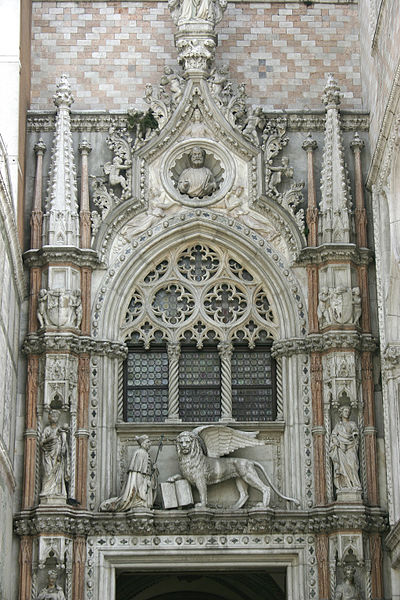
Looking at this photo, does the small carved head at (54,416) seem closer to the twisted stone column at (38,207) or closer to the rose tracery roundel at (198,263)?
the twisted stone column at (38,207)

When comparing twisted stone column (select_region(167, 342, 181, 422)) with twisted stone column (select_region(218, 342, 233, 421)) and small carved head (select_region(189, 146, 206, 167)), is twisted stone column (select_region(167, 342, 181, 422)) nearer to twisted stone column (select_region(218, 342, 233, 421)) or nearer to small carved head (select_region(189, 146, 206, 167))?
twisted stone column (select_region(218, 342, 233, 421))

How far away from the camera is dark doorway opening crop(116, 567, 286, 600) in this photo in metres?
28.2

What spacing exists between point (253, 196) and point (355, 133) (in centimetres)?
197

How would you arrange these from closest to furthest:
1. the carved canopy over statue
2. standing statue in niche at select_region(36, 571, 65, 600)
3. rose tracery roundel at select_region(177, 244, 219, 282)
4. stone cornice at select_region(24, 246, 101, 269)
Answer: standing statue in niche at select_region(36, 571, 65, 600) < stone cornice at select_region(24, 246, 101, 269) < rose tracery roundel at select_region(177, 244, 219, 282) < the carved canopy over statue

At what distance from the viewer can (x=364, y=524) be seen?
A: 78.0 feet

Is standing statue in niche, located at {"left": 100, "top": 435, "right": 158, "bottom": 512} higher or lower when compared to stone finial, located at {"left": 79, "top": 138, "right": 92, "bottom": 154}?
lower

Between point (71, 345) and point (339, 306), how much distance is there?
13.2 feet

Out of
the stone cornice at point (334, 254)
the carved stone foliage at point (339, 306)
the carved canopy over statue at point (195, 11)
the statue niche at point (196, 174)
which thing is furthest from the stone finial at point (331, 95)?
the carved stone foliage at point (339, 306)

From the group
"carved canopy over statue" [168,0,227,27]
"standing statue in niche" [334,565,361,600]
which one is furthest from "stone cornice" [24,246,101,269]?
"standing statue in niche" [334,565,361,600]

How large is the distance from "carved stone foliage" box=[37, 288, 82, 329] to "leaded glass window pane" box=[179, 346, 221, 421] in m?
1.81

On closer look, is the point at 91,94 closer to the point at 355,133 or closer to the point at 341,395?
the point at 355,133

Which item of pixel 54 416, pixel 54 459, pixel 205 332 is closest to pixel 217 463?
pixel 205 332

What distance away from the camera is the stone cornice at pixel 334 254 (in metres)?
25.3

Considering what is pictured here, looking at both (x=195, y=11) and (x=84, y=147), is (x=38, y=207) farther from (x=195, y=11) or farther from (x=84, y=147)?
(x=195, y=11)
